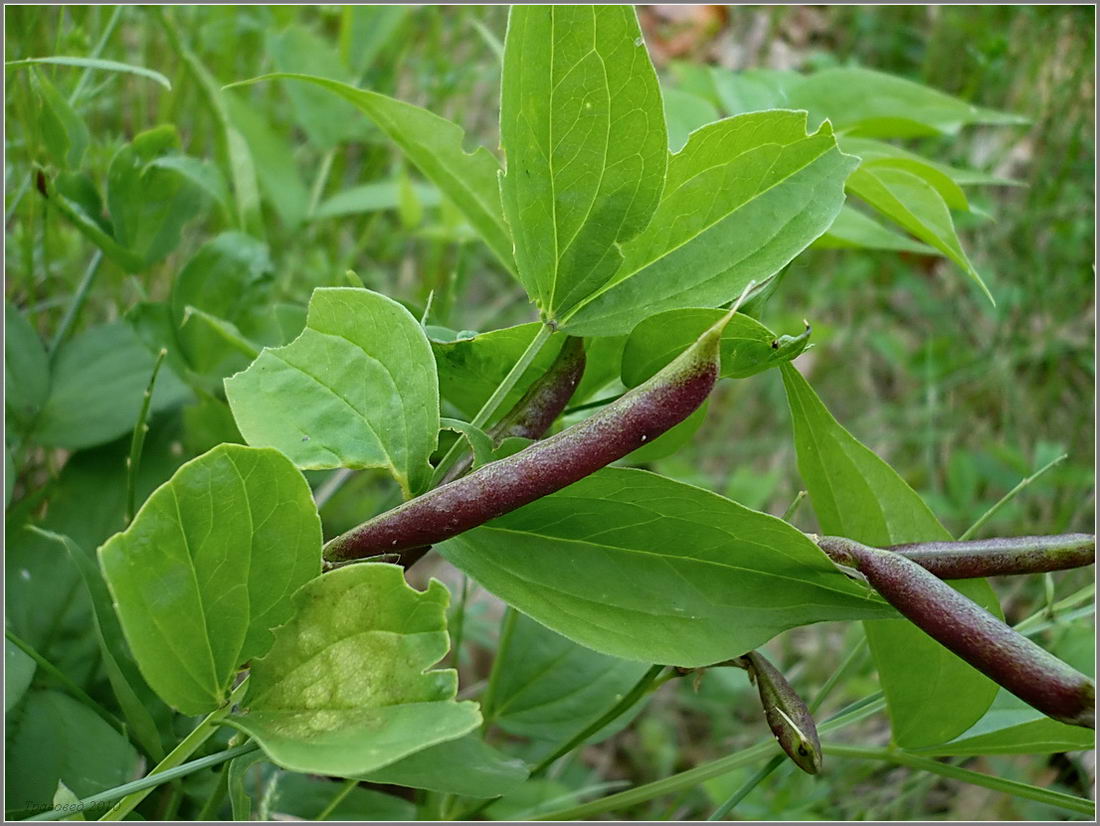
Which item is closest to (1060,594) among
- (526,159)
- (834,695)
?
(834,695)

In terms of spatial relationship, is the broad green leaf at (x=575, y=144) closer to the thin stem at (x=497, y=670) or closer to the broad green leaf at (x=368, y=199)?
the thin stem at (x=497, y=670)

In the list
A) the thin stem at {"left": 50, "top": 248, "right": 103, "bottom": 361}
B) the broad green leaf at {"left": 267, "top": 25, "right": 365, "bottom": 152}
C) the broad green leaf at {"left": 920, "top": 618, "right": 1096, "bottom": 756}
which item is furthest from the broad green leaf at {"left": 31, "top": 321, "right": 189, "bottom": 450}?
the broad green leaf at {"left": 920, "top": 618, "right": 1096, "bottom": 756}

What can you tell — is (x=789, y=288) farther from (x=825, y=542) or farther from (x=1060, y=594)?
(x=825, y=542)

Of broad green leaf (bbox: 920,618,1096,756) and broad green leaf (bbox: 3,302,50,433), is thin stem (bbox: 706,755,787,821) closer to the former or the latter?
broad green leaf (bbox: 920,618,1096,756)

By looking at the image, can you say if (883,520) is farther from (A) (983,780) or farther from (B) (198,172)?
(B) (198,172)

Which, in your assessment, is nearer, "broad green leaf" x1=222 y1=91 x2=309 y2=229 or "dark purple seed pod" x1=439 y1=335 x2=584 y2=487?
"dark purple seed pod" x1=439 y1=335 x2=584 y2=487

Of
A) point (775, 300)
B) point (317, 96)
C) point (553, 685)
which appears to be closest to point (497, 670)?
point (553, 685)
